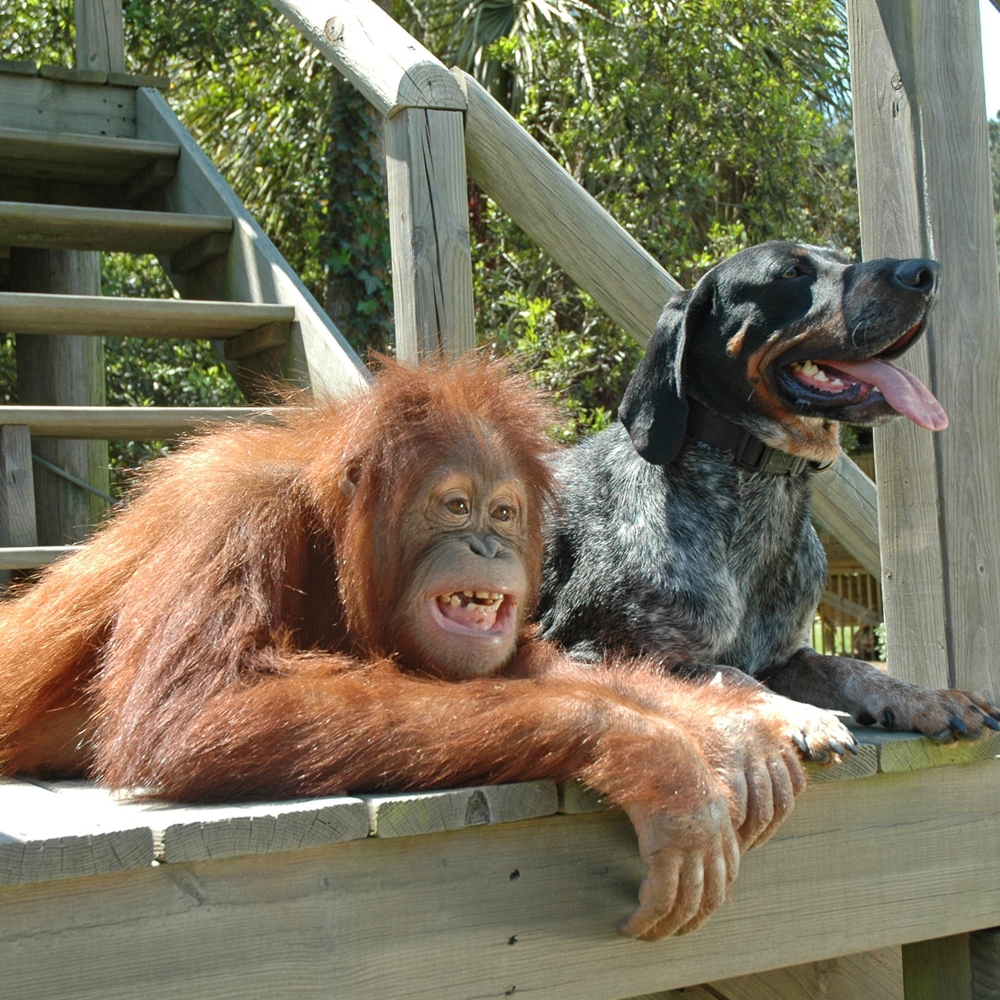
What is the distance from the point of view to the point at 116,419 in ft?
13.3

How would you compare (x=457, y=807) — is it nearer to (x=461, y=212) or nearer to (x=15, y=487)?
(x=461, y=212)

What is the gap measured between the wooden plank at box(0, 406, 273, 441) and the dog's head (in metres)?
1.33

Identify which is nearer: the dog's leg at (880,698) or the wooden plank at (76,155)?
the dog's leg at (880,698)

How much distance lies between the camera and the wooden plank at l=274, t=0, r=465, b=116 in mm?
3621

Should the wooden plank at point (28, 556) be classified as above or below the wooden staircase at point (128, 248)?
below

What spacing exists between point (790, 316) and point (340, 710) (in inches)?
61.0

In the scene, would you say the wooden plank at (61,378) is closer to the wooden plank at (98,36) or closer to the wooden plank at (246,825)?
the wooden plank at (98,36)

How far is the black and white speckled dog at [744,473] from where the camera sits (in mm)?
3061

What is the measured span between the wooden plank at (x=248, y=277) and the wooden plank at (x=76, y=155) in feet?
0.45

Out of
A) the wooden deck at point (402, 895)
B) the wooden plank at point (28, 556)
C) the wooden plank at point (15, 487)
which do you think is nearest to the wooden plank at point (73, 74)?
the wooden plank at point (15, 487)

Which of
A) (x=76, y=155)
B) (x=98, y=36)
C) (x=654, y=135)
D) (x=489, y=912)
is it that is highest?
(x=654, y=135)

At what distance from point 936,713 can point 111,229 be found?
3.47 meters

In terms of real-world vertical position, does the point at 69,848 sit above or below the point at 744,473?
below

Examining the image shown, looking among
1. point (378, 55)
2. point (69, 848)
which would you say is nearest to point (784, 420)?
point (378, 55)
